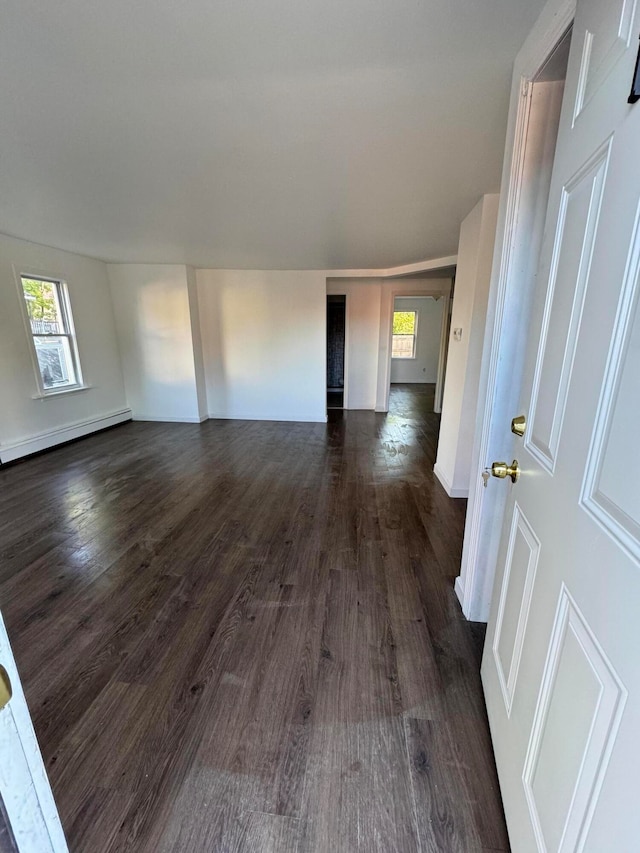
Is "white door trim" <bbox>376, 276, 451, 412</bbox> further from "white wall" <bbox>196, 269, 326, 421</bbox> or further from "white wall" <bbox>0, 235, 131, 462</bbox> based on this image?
"white wall" <bbox>0, 235, 131, 462</bbox>

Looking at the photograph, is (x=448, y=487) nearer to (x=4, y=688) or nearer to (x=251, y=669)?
(x=251, y=669)

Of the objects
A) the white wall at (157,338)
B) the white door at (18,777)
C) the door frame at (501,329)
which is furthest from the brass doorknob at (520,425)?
the white wall at (157,338)

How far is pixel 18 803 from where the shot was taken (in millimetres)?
558

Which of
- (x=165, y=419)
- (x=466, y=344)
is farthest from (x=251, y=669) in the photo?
(x=165, y=419)

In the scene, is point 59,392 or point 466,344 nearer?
point 466,344

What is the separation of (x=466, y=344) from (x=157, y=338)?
4.58 m

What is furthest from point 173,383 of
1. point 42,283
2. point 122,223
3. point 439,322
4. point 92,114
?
point 439,322

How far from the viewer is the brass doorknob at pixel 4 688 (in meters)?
0.48

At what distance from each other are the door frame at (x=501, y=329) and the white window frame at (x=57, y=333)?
15.7 feet

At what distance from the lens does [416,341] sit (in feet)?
33.0

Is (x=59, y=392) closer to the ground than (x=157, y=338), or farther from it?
closer to the ground

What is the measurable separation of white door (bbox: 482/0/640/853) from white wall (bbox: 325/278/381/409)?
17.5 feet

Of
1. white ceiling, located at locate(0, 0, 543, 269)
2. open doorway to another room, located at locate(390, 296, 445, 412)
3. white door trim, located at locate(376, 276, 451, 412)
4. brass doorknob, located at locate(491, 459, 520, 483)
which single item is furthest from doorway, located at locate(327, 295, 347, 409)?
brass doorknob, located at locate(491, 459, 520, 483)

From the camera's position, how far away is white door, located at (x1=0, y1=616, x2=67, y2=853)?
528 millimetres
